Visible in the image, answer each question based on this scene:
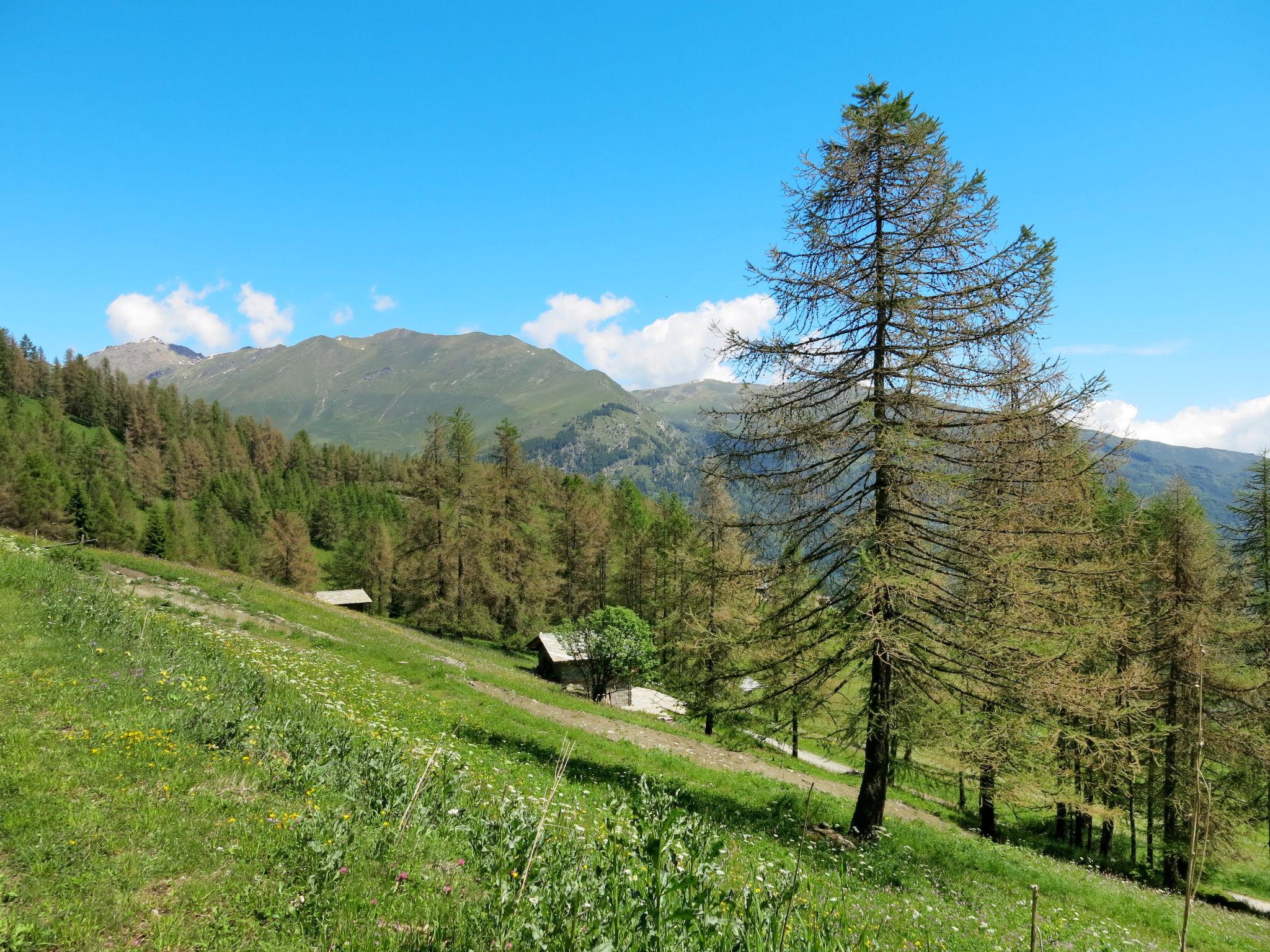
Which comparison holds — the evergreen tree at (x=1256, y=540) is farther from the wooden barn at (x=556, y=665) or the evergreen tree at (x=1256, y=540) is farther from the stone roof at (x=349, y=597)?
the stone roof at (x=349, y=597)

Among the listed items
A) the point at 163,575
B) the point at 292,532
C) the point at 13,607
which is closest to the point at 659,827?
the point at 13,607

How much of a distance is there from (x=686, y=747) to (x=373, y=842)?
56.7 feet

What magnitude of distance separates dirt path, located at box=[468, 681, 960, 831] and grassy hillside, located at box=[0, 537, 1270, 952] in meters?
3.96

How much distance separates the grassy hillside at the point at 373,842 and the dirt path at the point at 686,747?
3958 millimetres

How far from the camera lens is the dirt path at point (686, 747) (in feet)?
62.8

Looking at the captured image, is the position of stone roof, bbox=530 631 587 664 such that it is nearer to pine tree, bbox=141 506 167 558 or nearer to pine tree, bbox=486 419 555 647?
pine tree, bbox=486 419 555 647

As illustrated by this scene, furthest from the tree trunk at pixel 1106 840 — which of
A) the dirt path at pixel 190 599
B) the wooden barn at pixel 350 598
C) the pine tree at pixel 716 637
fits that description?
the wooden barn at pixel 350 598

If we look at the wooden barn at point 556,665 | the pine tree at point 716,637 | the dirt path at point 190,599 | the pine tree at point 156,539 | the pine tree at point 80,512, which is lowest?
→ the wooden barn at point 556,665

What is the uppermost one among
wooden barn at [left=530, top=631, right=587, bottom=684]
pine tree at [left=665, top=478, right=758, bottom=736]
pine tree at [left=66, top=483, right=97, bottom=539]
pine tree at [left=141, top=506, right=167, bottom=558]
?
pine tree at [left=665, top=478, right=758, bottom=736]

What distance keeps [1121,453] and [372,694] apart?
20.1 m

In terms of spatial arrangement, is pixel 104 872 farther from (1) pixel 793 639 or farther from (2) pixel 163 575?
(2) pixel 163 575

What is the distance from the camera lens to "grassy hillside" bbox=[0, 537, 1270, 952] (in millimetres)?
4012

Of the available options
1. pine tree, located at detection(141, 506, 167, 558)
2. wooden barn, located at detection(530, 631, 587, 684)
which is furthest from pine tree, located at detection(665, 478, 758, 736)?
pine tree, located at detection(141, 506, 167, 558)

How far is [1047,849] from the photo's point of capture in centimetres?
2225
